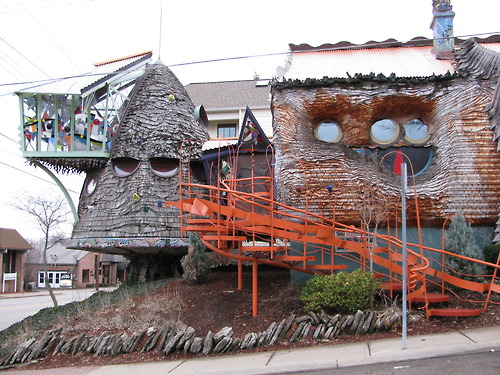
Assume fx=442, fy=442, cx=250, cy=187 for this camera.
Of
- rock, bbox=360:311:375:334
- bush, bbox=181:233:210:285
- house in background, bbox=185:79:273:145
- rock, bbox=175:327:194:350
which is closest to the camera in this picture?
rock, bbox=360:311:375:334

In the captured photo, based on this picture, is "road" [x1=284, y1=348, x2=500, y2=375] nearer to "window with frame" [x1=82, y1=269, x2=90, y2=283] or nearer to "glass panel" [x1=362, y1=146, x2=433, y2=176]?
"glass panel" [x1=362, y1=146, x2=433, y2=176]

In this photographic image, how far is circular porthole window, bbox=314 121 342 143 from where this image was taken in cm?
1265

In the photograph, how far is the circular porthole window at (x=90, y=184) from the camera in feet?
54.8

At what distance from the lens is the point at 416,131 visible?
12.7 m

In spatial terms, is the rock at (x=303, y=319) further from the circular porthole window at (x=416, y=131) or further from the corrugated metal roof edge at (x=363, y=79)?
the circular porthole window at (x=416, y=131)

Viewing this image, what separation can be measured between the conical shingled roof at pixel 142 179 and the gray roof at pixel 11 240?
32.4 metres

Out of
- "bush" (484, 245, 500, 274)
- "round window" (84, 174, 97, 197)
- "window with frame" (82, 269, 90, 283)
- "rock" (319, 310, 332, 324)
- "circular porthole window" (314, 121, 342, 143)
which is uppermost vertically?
"circular porthole window" (314, 121, 342, 143)

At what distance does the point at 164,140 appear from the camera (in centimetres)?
1628

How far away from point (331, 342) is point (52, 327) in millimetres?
6968

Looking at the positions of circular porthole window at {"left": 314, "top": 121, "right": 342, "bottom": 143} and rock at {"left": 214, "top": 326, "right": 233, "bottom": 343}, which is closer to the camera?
rock at {"left": 214, "top": 326, "right": 233, "bottom": 343}

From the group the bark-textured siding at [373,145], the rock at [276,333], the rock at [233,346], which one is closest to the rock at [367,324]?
the rock at [276,333]

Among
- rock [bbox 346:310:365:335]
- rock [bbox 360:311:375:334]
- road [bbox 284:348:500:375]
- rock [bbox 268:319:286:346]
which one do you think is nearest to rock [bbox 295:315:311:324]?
rock [bbox 268:319:286:346]

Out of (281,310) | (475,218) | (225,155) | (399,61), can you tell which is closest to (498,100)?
(475,218)

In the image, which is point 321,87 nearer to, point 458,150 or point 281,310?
point 458,150
